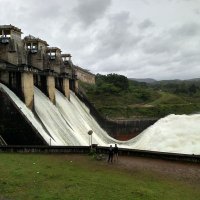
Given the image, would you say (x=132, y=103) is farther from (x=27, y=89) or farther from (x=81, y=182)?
(x=81, y=182)

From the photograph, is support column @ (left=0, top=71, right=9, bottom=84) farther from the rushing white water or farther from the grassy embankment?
the grassy embankment

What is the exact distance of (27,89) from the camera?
127 feet

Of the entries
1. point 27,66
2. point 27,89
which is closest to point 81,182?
point 27,89

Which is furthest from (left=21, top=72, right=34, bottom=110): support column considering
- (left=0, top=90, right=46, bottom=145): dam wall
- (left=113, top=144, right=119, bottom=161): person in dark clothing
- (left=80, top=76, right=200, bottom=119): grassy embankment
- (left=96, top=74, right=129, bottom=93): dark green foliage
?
(left=96, top=74, right=129, bottom=93): dark green foliage

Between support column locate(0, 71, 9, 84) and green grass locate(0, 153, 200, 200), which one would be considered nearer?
green grass locate(0, 153, 200, 200)

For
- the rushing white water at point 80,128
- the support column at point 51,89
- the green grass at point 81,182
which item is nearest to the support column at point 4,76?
the rushing white water at point 80,128

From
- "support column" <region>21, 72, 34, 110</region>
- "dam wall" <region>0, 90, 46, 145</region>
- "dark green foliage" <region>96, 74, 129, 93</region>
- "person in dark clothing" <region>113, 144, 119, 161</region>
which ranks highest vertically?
"dark green foliage" <region>96, 74, 129, 93</region>

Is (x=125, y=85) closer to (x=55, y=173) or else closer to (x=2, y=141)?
(x=2, y=141)

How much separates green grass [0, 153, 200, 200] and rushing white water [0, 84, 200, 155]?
33.1ft

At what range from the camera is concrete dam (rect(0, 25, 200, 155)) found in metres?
32.3

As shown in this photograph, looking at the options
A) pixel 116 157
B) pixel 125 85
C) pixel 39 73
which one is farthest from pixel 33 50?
pixel 125 85

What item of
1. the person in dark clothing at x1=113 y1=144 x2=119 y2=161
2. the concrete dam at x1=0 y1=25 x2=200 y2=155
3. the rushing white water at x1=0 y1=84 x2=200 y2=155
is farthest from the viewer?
the rushing white water at x1=0 y1=84 x2=200 y2=155

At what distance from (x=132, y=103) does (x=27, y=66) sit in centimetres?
5854

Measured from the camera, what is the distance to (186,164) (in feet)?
80.8
